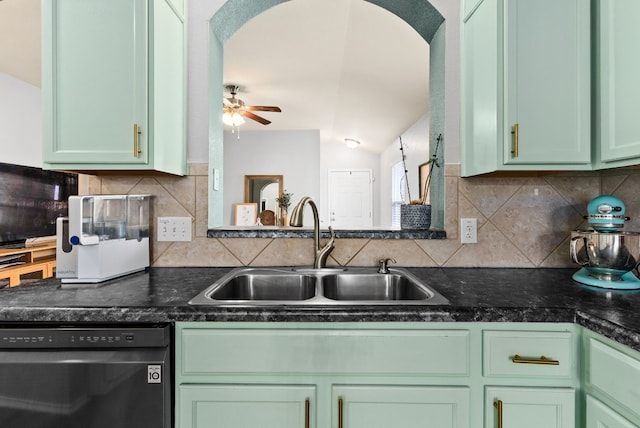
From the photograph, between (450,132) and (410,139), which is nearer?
(450,132)

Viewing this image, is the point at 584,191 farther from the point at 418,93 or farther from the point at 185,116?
the point at 418,93

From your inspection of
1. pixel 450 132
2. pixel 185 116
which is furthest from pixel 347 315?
pixel 185 116

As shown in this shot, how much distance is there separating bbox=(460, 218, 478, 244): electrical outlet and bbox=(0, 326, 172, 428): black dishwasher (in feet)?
4.50

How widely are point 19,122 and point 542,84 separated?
4.66 m

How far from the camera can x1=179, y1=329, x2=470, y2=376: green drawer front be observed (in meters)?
1.00

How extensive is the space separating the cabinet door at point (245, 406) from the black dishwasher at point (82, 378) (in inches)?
2.8

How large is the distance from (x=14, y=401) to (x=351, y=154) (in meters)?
7.25

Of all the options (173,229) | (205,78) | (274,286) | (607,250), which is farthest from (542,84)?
(173,229)

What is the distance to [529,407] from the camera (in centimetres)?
99

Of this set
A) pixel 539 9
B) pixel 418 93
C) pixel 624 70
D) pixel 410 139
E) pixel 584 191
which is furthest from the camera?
pixel 410 139

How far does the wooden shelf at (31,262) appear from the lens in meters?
2.96

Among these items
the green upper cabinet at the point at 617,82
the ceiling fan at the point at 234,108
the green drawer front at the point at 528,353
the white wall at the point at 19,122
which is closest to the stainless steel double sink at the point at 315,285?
the green drawer front at the point at 528,353

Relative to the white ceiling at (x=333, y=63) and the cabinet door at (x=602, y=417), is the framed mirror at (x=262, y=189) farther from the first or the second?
the cabinet door at (x=602, y=417)

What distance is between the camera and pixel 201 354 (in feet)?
3.32
